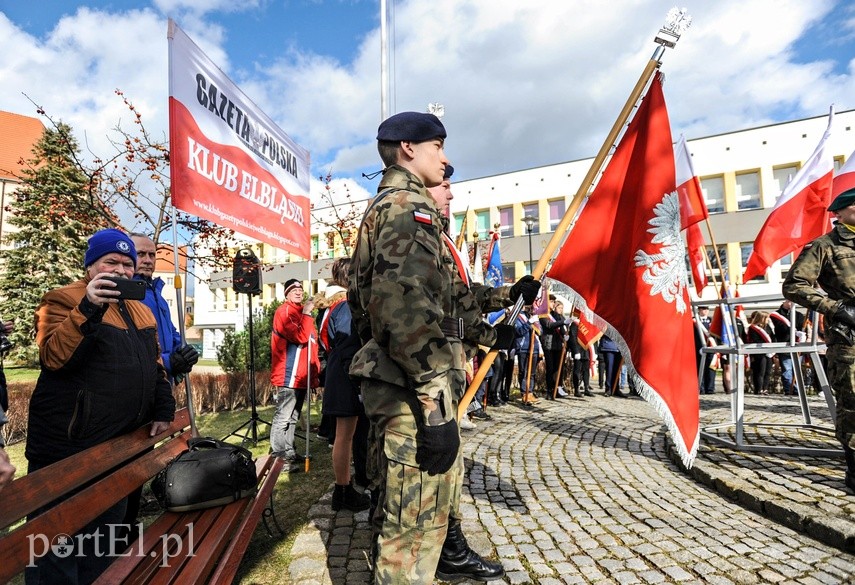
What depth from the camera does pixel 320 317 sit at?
5.75m

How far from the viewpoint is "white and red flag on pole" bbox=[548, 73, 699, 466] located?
155 inches

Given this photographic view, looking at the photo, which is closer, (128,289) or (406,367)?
(406,367)

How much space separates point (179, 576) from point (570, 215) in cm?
269

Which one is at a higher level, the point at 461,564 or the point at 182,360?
the point at 182,360

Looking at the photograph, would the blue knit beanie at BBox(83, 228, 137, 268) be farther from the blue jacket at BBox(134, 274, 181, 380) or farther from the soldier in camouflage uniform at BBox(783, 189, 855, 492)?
the soldier in camouflage uniform at BBox(783, 189, 855, 492)

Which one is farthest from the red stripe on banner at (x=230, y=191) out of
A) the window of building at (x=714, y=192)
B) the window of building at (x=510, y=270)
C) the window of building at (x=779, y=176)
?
the window of building at (x=510, y=270)

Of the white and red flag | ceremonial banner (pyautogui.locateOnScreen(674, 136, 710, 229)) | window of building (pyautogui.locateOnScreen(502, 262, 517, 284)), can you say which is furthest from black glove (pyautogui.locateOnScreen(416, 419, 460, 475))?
window of building (pyautogui.locateOnScreen(502, 262, 517, 284))

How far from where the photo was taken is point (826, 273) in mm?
4023

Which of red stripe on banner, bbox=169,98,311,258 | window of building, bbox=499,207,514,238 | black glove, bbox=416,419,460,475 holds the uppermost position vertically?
window of building, bbox=499,207,514,238

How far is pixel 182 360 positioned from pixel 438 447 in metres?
2.54

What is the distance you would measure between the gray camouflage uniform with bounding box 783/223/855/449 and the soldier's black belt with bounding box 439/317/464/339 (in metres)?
3.23

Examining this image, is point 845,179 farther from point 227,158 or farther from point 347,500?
point 227,158

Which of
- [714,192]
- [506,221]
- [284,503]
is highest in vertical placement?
[714,192]

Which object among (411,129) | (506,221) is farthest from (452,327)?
(506,221)
